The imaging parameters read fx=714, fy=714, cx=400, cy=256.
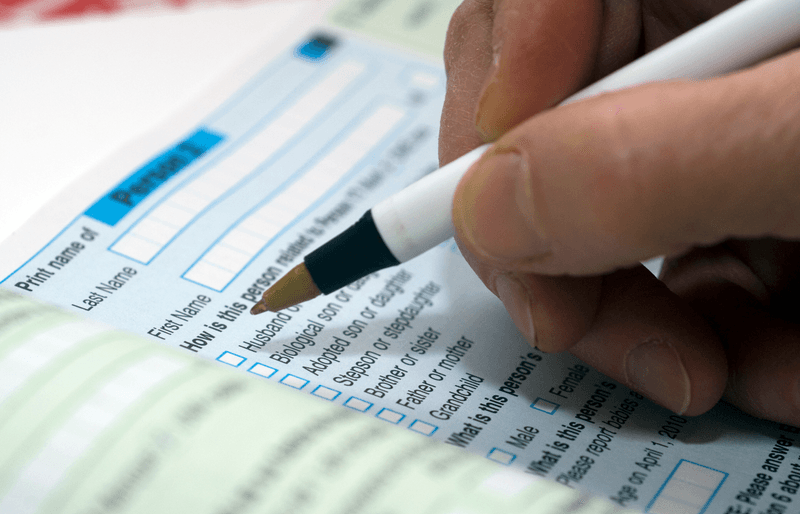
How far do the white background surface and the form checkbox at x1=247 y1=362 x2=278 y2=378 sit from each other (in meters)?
0.21

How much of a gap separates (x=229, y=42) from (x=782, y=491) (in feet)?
2.02

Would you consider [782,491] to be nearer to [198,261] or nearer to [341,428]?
[341,428]

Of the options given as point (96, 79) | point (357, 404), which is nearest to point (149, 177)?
point (96, 79)

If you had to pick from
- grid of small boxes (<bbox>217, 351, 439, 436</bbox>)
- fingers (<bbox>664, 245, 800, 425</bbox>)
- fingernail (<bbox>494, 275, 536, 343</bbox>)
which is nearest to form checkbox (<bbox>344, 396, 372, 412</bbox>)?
grid of small boxes (<bbox>217, 351, 439, 436</bbox>)

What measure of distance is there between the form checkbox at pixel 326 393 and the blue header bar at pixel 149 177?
215mm

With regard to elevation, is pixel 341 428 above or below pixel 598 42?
below

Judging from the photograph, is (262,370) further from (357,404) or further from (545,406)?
(545,406)

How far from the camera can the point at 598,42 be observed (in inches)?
20.4

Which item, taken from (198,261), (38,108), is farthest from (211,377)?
(38,108)

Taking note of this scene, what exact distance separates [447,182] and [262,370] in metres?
0.15

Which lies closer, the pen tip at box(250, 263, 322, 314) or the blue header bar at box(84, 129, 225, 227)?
the pen tip at box(250, 263, 322, 314)

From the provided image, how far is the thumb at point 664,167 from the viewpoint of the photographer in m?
0.30

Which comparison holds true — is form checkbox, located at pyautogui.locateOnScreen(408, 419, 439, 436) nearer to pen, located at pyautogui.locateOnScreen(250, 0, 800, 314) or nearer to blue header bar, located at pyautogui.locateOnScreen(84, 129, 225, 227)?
pen, located at pyautogui.locateOnScreen(250, 0, 800, 314)

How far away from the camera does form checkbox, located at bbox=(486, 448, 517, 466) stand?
0.38 m
